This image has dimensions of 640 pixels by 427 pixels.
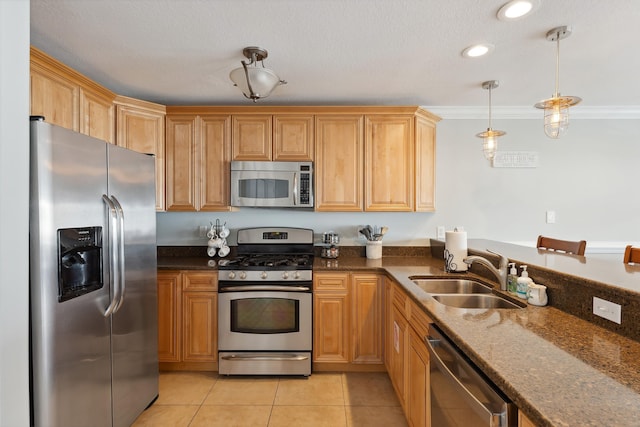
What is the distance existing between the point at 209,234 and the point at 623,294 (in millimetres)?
2928

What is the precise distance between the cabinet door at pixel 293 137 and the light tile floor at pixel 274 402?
191 cm

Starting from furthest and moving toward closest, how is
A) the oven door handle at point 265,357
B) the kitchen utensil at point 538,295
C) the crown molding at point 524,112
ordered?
the crown molding at point 524,112 < the oven door handle at point 265,357 < the kitchen utensil at point 538,295

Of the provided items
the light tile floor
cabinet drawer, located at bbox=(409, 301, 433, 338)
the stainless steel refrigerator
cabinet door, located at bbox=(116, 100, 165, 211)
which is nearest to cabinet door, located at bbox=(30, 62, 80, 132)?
cabinet door, located at bbox=(116, 100, 165, 211)

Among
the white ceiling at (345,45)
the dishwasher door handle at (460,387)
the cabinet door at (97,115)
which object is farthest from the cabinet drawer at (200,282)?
the dishwasher door handle at (460,387)

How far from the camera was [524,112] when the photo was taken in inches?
128

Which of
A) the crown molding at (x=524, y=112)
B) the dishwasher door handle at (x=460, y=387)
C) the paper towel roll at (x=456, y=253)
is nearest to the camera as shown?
the dishwasher door handle at (x=460, y=387)

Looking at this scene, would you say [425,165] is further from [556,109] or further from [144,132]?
[144,132]

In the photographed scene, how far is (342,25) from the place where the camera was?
1813mm

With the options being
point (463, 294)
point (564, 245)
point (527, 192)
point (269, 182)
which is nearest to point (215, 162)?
point (269, 182)

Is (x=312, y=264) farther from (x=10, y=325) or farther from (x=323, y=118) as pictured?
(x=10, y=325)

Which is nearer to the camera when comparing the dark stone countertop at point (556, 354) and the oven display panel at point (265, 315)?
the dark stone countertop at point (556, 354)

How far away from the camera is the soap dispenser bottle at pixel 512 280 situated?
5.66 feet

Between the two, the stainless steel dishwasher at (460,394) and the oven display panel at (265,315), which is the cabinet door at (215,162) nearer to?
the oven display panel at (265,315)

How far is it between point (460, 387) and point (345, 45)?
192 cm
